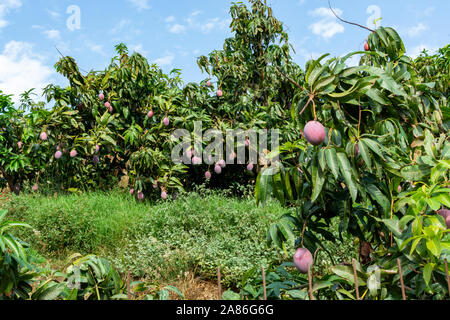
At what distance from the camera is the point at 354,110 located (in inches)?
54.4

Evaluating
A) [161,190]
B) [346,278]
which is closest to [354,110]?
[346,278]

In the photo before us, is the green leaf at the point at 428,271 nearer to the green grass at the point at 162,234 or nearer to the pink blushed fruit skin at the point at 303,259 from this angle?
the pink blushed fruit skin at the point at 303,259

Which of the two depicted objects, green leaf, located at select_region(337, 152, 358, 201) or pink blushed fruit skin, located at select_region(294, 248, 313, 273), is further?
pink blushed fruit skin, located at select_region(294, 248, 313, 273)

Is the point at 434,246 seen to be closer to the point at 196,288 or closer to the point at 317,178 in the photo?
the point at 317,178

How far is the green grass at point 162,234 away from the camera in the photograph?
9.13 feet

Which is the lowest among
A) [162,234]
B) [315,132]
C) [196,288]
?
[196,288]

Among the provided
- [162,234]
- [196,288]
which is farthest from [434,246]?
[162,234]

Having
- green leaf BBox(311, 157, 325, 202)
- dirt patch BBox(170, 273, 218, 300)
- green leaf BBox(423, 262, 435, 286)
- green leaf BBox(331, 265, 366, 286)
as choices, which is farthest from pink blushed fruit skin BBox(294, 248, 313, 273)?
dirt patch BBox(170, 273, 218, 300)

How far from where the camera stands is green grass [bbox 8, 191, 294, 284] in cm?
278

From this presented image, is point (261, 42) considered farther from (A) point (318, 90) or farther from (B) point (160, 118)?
(A) point (318, 90)

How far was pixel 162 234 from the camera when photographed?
11.2 ft

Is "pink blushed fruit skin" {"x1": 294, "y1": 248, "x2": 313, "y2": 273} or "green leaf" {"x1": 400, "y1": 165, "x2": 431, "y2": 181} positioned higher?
"green leaf" {"x1": 400, "y1": 165, "x2": 431, "y2": 181}

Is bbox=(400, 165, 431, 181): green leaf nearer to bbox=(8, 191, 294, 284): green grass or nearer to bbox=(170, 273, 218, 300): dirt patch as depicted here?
bbox=(8, 191, 294, 284): green grass

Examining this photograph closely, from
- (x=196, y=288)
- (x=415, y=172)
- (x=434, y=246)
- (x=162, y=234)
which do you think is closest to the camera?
(x=434, y=246)
